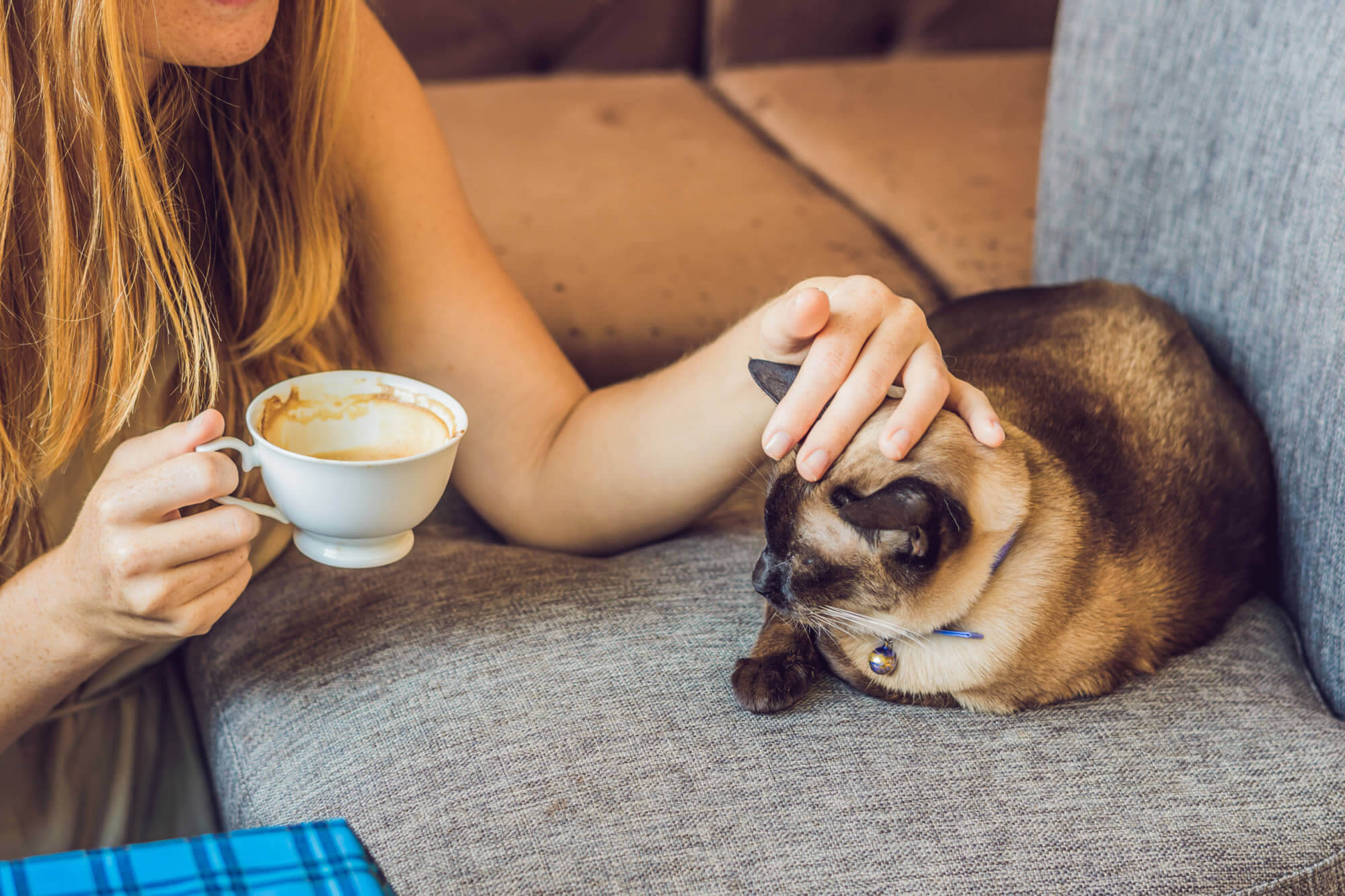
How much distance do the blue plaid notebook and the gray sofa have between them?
0.05 meters

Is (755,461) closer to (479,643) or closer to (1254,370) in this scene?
(479,643)

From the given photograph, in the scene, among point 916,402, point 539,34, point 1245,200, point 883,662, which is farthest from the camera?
point 539,34

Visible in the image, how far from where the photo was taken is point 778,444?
0.74 metres

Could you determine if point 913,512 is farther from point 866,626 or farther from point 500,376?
point 500,376

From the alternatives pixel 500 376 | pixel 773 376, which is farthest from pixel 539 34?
pixel 773 376

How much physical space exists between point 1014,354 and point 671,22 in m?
1.54

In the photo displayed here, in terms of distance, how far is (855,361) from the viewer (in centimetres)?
74

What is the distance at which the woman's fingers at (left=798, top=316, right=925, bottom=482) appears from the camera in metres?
0.73

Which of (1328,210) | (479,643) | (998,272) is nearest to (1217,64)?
(1328,210)

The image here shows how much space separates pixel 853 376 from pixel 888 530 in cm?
12

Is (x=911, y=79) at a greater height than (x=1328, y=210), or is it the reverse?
(x=1328, y=210)

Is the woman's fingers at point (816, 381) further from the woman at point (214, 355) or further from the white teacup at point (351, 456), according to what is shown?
the white teacup at point (351, 456)

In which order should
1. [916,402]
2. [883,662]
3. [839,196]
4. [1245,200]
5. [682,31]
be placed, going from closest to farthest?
[916,402], [883,662], [1245,200], [839,196], [682,31]

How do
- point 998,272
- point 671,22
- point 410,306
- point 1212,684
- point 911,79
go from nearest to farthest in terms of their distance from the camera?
point 1212,684, point 410,306, point 998,272, point 911,79, point 671,22
